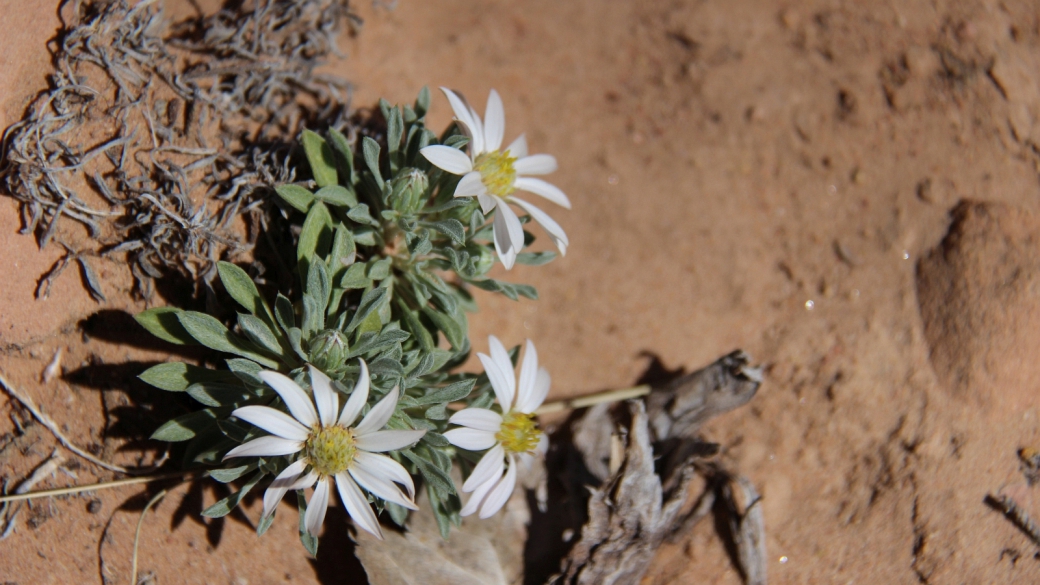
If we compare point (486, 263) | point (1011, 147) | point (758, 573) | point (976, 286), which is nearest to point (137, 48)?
point (486, 263)

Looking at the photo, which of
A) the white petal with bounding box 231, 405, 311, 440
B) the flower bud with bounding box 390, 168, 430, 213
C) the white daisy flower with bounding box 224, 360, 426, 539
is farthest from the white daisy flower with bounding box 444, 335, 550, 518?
the flower bud with bounding box 390, 168, 430, 213

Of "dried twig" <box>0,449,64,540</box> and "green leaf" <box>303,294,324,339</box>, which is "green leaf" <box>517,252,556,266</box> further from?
"dried twig" <box>0,449,64,540</box>

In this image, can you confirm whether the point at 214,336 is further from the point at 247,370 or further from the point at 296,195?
the point at 296,195

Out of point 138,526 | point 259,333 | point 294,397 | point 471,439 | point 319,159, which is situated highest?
point 319,159

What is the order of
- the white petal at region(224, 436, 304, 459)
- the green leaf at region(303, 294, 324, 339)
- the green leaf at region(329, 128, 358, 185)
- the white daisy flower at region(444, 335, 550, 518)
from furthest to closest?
the green leaf at region(329, 128, 358, 185), the white daisy flower at region(444, 335, 550, 518), the green leaf at region(303, 294, 324, 339), the white petal at region(224, 436, 304, 459)

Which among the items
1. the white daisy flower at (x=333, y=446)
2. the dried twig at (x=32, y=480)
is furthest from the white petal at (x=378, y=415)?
the dried twig at (x=32, y=480)

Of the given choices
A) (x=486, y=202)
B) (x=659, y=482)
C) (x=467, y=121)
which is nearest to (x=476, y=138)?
(x=467, y=121)

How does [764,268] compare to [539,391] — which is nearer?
[539,391]
